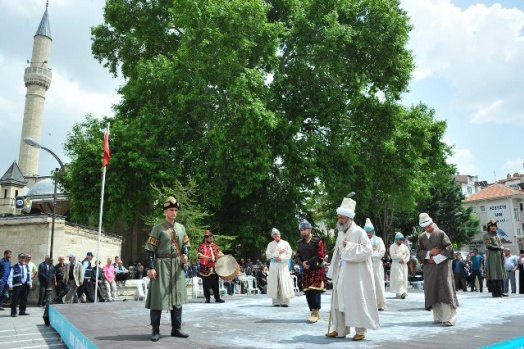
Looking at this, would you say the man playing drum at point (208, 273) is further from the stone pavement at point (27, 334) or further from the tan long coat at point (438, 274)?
the tan long coat at point (438, 274)

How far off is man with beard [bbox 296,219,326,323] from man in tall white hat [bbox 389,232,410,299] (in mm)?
5517

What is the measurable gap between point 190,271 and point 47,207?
3697 centimetres

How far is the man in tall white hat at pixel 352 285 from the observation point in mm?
6547

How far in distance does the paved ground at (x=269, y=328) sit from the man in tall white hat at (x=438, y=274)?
0.29 meters

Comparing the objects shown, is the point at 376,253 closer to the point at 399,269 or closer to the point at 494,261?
the point at 399,269

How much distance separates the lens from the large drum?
504 inches

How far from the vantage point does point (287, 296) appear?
37.4ft

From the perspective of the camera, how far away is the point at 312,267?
8.85m

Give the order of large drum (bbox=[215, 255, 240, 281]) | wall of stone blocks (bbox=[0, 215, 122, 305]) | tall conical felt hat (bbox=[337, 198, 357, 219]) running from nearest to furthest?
1. tall conical felt hat (bbox=[337, 198, 357, 219])
2. large drum (bbox=[215, 255, 240, 281])
3. wall of stone blocks (bbox=[0, 215, 122, 305])

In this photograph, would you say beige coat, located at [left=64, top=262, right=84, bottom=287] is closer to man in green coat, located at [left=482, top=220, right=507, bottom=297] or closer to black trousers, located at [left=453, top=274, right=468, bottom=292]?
man in green coat, located at [left=482, top=220, right=507, bottom=297]

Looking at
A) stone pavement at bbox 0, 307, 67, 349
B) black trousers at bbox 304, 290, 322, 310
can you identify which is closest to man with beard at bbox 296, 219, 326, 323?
black trousers at bbox 304, 290, 322, 310

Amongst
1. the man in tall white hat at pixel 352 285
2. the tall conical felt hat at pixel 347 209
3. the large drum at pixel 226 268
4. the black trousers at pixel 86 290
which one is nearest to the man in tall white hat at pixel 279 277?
the large drum at pixel 226 268

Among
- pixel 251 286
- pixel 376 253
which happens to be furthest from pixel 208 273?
pixel 251 286

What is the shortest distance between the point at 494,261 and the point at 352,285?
8.30 m
